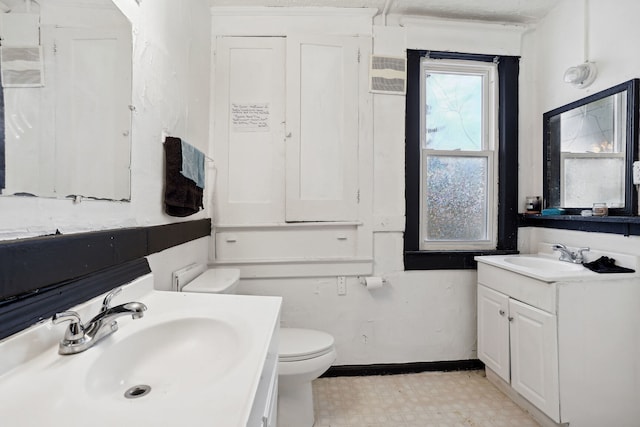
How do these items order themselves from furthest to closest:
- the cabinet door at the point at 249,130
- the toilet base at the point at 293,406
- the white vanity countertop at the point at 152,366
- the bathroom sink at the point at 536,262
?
the cabinet door at the point at 249,130, the bathroom sink at the point at 536,262, the toilet base at the point at 293,406, the white vanity countertop at the point at 152,366

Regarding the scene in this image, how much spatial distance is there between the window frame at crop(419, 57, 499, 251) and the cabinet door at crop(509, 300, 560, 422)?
1.96ft

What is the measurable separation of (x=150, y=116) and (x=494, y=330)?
2.13m

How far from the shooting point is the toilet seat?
135cm

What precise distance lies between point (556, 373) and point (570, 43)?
1951 millimetres

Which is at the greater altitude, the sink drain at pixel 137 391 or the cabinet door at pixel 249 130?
the cabinet door at pixel 249 130

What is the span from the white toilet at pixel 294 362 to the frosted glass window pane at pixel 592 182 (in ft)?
5.73

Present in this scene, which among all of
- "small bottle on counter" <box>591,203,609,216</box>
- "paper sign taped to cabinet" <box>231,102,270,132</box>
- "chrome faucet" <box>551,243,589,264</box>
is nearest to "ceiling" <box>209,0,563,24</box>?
"paper sign taped to cabinet" <box>231,102,270,132</box>

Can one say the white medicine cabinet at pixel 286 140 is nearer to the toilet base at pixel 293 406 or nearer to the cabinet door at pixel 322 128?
the cabinet door at pixel 322 128

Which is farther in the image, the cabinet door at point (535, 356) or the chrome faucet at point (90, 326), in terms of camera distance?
the cabinet door at point (535, 356)

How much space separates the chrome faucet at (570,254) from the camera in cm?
164

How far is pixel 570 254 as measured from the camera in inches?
66.4

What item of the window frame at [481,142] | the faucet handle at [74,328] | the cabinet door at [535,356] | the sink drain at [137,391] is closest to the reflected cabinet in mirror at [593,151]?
the window frame at [481,142]

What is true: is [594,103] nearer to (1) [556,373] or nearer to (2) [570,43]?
(2) [570,43]

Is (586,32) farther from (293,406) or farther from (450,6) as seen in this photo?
(293,406)
